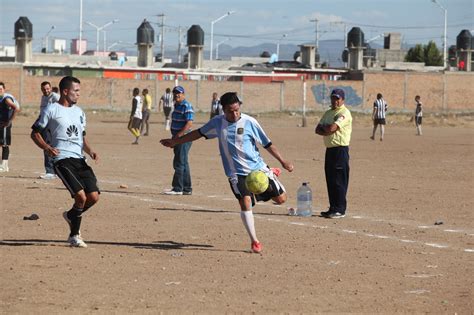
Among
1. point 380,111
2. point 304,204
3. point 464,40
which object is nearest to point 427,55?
point 464,40

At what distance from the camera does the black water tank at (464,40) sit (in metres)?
89.4

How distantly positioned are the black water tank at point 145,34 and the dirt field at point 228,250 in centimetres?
5892

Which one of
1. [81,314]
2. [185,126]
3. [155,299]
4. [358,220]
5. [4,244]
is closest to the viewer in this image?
[81,314]

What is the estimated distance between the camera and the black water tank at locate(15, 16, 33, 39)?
76.8m

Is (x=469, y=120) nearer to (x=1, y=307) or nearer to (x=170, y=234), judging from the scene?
(x=170, y=234)

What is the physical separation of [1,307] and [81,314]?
717 millimetres

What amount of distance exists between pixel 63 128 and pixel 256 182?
219 cm

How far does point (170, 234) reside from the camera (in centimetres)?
1393

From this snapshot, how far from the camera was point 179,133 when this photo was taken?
1823 cm

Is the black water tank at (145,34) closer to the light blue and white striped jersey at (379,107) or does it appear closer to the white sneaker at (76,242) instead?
the light blue and white striped jersey at (379,107)

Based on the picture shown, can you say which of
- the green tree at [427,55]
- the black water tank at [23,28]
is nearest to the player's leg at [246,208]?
the black water tank at [23,28]

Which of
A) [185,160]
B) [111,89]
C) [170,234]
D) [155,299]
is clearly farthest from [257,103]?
[155,299]

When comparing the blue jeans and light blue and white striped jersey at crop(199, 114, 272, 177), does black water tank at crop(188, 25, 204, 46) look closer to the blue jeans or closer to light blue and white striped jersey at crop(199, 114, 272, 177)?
the blue jeans

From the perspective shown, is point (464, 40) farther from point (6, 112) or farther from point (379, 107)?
point (6, 112)
